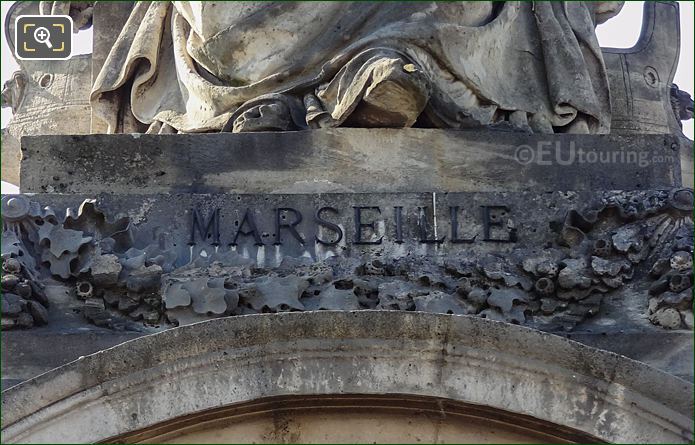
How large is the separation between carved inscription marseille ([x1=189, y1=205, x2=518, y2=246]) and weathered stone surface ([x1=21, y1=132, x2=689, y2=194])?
25 centimetres

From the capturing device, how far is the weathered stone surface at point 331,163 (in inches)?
550

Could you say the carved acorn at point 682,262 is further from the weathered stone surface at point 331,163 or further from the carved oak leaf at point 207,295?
the carved oak leaf at point 207,295

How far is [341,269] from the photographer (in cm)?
1341

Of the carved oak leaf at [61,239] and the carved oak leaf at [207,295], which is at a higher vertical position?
the carved oak leaf at [61,239]

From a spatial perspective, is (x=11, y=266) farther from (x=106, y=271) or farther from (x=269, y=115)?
(x=269, y=115)

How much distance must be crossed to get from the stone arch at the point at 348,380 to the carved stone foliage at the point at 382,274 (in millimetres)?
595

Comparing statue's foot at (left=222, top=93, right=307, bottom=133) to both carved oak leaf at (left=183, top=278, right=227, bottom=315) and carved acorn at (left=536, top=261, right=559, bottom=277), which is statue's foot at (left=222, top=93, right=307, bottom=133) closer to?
carved oak leaf at (left=183, top=278, right=227, bottom=315)

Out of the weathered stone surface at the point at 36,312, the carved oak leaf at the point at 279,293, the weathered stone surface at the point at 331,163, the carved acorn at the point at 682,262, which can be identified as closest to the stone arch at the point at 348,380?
the carved oak leaf at the point at 279,293

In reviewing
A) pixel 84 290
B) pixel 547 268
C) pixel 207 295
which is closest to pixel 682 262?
pixel 547 268

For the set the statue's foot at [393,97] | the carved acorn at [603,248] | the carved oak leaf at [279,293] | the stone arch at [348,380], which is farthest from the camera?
the statue's foot at [393,97]

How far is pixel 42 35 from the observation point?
1664cm

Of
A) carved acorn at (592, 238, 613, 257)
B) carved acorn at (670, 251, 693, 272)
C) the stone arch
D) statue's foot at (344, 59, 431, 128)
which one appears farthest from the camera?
statue's foot at (344, 59, 431, 128)

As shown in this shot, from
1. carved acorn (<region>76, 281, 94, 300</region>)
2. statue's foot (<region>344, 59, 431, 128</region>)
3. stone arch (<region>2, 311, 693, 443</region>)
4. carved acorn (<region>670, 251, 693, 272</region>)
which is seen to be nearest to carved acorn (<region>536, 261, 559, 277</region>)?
carved acorn (<region>670, 251, 693, 272</region>)

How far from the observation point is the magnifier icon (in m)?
16.5
